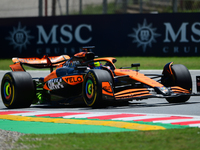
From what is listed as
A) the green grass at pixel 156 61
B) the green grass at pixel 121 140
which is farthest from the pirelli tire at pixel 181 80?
the green grass at pixel 156 61

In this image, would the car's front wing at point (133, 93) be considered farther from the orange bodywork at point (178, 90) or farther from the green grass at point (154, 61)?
the green grass at point (154, 61)

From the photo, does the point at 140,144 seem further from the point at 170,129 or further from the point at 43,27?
the point at 43,27

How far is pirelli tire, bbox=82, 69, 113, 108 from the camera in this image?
862 cm

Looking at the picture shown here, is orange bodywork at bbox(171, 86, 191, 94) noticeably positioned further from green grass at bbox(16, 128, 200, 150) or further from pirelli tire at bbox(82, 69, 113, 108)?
green grass at bbox(16, 128, 200, 150)

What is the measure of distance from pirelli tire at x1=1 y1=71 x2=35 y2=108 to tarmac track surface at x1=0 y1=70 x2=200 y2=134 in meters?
0.83

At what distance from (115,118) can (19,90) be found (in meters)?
3.06

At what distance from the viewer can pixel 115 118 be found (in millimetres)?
7355

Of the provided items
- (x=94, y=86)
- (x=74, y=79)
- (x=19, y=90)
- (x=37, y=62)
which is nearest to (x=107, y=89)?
(x=94, y=86)

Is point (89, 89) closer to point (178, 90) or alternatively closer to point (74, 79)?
point (74, 79)

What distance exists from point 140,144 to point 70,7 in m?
20.8

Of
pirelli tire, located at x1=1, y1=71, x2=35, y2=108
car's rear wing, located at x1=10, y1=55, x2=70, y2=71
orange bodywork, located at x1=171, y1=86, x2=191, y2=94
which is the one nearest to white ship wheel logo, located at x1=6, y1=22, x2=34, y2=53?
car's rear wing, located at x1=10, y1=55, x2=70, y2=71

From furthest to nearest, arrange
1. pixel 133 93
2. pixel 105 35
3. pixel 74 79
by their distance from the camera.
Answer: pixel 105 35, pixel 74 79, pixel 133 93

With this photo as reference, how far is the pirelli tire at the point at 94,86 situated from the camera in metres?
8.62

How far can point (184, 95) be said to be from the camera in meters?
8.95
